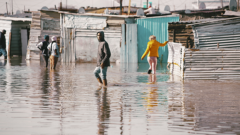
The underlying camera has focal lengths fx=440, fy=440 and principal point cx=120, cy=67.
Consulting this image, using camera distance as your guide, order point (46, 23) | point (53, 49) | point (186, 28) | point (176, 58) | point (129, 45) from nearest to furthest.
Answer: point (176, 58) < point (53, 49) < point (186, 28) < point (129, 45) < point (46, 23)

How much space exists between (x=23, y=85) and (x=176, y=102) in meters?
5.29

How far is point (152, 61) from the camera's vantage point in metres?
17.3

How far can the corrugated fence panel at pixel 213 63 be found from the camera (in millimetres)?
14609

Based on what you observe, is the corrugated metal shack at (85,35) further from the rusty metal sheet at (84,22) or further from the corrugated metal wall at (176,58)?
the corrugated metal wall at (176,58)

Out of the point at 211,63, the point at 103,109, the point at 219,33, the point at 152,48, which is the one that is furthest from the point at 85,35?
the point at 103,109

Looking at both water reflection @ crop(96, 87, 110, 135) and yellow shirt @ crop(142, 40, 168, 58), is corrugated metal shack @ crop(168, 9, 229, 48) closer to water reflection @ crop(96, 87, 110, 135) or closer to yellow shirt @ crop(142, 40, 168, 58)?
yellow shirt @ crop(142, 40, 168, 58)

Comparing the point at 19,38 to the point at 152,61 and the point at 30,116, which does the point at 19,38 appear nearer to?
the point at 152,61

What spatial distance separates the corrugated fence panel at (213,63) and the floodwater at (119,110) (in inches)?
90.4

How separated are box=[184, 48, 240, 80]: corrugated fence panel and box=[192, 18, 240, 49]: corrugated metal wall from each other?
7937 mm

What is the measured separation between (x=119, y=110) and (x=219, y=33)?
1595 centimetres

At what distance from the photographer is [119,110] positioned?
26.1ft

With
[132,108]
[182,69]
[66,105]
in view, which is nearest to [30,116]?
[66,105]

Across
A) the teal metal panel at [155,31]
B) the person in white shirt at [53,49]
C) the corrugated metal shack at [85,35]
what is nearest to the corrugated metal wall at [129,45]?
the teal metal panel at [155,31]

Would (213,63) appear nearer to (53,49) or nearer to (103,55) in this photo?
(103,55)
